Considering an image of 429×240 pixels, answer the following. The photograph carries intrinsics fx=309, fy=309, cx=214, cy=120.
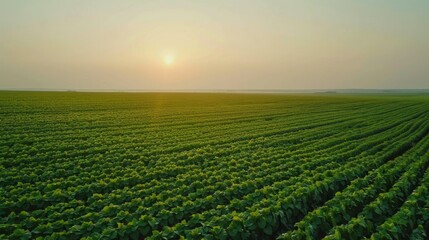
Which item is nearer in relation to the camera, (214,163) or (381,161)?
(214,163)

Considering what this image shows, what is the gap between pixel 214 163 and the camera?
42.9 feet

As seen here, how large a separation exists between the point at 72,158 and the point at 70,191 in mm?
4616

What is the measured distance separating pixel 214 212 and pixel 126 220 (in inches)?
84.5

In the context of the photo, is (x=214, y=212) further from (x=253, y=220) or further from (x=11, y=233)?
(x=11, y=233)

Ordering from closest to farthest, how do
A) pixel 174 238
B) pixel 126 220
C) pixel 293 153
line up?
1. pixel 174 238
2. pixel 126 220
3. pixel 293 153

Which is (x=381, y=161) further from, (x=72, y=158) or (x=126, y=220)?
(x=72, y=158)

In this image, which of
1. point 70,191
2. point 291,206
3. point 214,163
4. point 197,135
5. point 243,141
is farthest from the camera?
point 197,135

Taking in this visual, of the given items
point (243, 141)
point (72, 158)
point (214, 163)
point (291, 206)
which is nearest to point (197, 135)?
point (243, 141)

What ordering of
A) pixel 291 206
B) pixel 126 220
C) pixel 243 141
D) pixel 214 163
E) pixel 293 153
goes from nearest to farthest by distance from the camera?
1. pixel 126 220
2. pixel 291 206
3. pixel 214 163
4. pixel 293 153
5. pixel 243 141

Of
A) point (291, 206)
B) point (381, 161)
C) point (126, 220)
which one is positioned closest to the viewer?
point (126, 220)

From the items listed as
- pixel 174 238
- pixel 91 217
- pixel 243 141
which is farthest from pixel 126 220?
pixel 243 141

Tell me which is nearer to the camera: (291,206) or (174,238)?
(174,238)

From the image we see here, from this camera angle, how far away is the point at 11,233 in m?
6.94

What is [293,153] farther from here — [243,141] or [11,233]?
[11,233]
